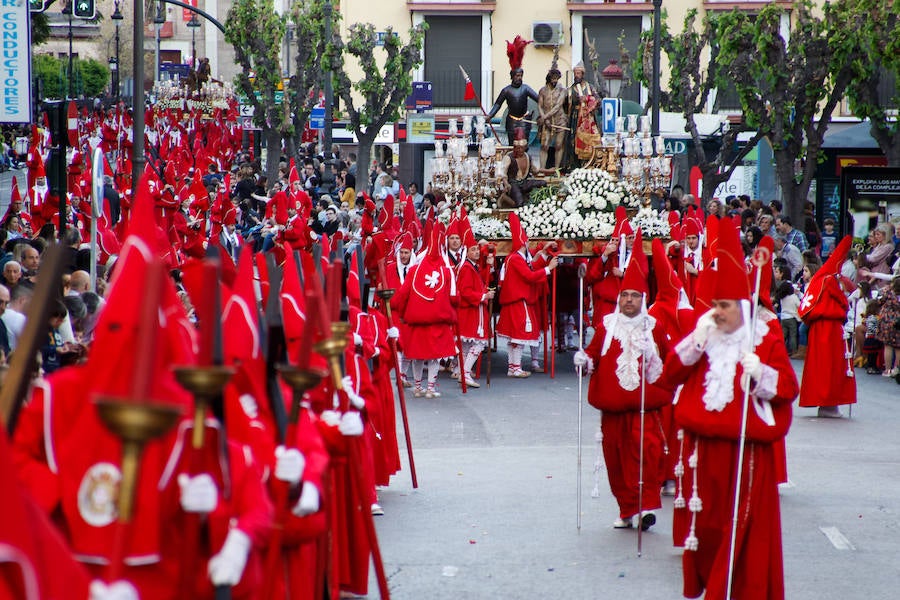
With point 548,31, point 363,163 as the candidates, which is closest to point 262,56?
point 363,163

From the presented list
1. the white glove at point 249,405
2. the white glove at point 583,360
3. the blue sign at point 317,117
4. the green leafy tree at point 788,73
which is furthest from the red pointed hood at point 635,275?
the blue sign at point 317,117

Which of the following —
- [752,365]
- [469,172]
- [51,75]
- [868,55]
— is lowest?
[752,365]

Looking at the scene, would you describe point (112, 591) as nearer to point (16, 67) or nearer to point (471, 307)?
point (16, 67)

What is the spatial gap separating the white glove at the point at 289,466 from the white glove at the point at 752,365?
8.79 feet

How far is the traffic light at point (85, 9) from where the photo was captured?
77.4 ft

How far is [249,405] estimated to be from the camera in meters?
5.13

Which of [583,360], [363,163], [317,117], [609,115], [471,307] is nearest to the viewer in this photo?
[583,360]

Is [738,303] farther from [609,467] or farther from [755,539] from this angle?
[609,467]

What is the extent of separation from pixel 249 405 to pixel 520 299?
11.6 m

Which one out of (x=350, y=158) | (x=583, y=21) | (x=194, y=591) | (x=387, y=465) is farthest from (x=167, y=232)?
(x=583, y=21)

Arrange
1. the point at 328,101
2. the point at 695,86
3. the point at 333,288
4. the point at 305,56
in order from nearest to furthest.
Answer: the point at 333,288 < the point at 695,86 < the point at 328,101 < the point at 305,56

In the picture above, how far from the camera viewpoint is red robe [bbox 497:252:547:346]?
1656 cm

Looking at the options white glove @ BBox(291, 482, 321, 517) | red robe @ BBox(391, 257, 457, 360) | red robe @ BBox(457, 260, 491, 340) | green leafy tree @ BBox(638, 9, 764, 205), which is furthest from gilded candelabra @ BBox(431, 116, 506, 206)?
white glove @ BBox(291, 482, 321, 517)

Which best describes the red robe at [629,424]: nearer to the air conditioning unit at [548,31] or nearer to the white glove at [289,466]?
the white glove at [289,466]
